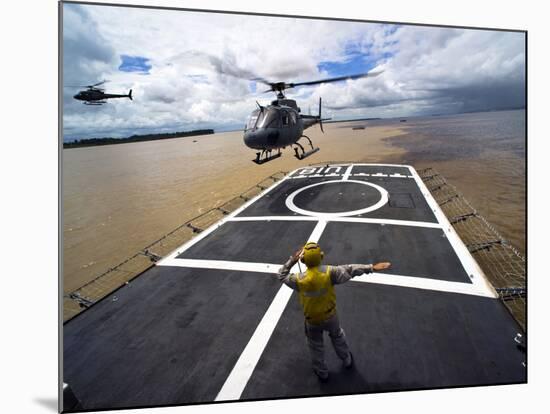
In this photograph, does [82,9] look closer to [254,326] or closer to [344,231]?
[254,326]

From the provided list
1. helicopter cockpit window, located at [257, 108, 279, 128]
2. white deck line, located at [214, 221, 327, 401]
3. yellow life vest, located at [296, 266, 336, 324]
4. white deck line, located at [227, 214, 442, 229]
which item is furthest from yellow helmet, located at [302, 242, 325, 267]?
helicopter cockpit window, located at [257, 108, 279, 128]

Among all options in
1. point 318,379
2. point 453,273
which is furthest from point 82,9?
point 453,273

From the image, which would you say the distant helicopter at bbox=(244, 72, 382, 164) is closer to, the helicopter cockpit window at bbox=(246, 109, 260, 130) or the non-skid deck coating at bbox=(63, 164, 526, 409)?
the helicopter cockpit window at bbox=(246, 109, 260, 130)

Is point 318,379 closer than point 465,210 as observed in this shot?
Yes

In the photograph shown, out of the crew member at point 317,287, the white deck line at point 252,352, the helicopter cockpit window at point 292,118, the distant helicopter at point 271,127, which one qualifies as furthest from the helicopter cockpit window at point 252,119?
the crew member at point 317,287

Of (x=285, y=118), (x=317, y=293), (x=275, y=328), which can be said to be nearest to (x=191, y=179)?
(x=285, y=118)

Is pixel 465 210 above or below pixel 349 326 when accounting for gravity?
above
